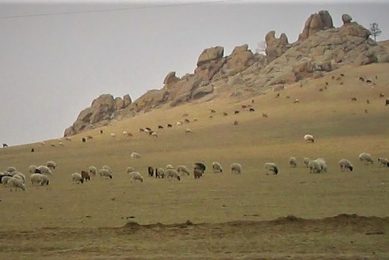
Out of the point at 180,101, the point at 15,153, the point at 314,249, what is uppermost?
the point at 180,101

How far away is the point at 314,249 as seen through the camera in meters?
12.8

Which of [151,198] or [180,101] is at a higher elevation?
[180,101]

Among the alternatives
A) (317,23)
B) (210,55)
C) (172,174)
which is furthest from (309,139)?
(210,55)

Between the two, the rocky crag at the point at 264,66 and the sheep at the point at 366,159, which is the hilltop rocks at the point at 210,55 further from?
the sheep at the point at 366,159

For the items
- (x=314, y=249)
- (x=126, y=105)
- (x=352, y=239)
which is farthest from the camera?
(x=126, y=105)

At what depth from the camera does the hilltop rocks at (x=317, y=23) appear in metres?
93.7

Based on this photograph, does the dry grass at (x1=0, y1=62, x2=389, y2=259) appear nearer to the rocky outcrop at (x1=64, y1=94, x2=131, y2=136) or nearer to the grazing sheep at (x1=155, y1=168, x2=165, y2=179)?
the grazing sheep at (x1=155, y1=168, x2=165, y2=179)

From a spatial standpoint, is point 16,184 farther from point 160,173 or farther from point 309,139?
point 309,139

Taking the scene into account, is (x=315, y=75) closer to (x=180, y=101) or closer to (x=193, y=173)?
(x=180, y=101)

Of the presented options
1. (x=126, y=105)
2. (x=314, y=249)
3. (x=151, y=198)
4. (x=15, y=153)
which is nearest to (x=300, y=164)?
(x=151, y=198)

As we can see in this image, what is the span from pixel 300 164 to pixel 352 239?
19693mm

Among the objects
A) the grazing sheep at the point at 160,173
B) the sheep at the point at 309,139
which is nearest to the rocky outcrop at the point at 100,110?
the sheep at the point at 309,139

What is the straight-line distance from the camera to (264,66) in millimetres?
92250

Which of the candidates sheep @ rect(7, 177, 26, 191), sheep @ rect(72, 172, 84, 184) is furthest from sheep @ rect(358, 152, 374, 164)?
sheep @ rect(7, 177, 26, 191)
